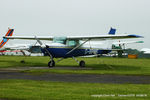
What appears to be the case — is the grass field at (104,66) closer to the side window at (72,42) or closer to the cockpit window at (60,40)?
the side window at (72,42)

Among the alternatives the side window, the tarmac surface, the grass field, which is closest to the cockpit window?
the side window

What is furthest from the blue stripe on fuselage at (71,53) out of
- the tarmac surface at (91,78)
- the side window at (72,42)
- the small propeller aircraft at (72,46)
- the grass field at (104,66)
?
the tarmac surface at (91,78)

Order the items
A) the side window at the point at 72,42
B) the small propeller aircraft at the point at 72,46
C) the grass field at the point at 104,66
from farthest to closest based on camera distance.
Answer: the side window at the point at 72,42, the small propeller aircraft at the point at 72,46, the grass field at the point at 104,66

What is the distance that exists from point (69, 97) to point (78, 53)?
1746 cm

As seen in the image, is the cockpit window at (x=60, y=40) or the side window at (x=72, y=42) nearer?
the cockpit window at (x=60, y=40)

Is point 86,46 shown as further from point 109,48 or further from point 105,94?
point 105,94

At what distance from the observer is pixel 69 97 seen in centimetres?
762

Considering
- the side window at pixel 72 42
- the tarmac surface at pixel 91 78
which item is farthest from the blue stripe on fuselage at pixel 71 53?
the tarmac surface at pixel 91 78

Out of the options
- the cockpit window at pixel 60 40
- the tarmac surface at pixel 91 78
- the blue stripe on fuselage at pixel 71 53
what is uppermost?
the cockpit window at pixel 60 40

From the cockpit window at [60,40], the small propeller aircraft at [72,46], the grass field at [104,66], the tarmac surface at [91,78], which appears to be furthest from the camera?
the cockpit window at [60,40]

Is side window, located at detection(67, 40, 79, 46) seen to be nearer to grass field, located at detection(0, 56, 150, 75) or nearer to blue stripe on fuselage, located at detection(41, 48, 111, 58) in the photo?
blue stripe on fuselage, located at detection(41, 48, 111, 58)

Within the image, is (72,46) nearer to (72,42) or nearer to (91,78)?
(72,42)

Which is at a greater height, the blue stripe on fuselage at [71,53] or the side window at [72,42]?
the side window at [72,42]

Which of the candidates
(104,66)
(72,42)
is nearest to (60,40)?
Result: (72,42)
